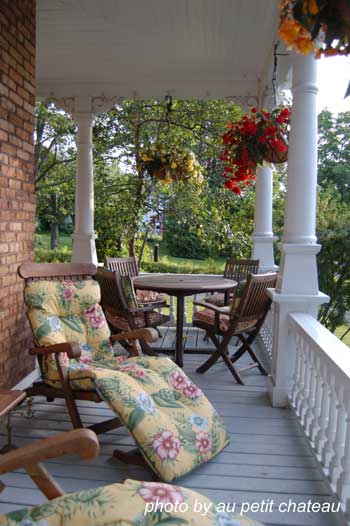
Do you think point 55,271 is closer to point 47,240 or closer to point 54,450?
point 54,450

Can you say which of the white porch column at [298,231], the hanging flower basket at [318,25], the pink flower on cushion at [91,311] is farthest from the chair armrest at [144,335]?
the hanging flower basket at [318,25]

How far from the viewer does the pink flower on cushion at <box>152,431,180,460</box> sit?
211 cm

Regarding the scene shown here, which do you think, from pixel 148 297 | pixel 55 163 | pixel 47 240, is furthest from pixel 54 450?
pixel 47 240

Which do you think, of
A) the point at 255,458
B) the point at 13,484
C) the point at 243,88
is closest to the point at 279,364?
the point at 255,458

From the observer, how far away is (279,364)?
3.12 meters

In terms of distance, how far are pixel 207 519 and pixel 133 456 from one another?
1041mm

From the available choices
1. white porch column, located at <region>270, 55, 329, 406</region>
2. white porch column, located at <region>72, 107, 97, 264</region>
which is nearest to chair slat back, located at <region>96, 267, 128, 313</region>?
white porch column, located at <region>270, 55, 329, 406</region>

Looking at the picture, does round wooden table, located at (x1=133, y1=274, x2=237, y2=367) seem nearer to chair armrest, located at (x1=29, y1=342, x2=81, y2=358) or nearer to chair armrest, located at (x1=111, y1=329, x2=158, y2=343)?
chair armrest, located at (x1=111, y1=329, x2=158, y2=343)

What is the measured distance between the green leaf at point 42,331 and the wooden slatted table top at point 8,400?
0.77 m

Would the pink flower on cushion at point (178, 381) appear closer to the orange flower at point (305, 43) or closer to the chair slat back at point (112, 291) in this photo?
the chair slat back at point (112, 291)

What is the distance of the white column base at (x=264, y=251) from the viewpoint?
5281mm

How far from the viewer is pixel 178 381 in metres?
2.56

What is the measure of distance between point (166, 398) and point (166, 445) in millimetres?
303

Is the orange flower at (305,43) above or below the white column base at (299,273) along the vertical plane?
above
